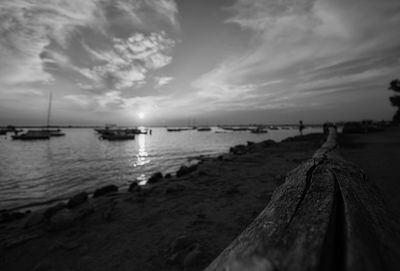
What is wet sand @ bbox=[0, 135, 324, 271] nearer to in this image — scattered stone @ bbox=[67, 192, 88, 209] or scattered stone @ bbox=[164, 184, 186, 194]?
scattered stone @ bbox=[164, 184, 186, 194]

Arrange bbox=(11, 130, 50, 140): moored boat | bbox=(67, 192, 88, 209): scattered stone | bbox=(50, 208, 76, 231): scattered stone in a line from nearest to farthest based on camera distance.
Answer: bbox=(50, 208, 76, 231): scattered stone
bbox=(67, 192, 88, 209): scattered stone
bbox=(11, 130, 50, 140): moored boat

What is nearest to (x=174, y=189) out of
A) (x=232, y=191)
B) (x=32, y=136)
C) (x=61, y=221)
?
(x=232, y=191)

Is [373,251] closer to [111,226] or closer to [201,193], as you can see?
[111,226]

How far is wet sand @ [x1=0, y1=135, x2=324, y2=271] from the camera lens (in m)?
2.98

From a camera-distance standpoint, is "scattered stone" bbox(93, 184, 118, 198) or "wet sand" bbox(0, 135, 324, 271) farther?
"scattered stone" bbox(93, 184, 118, 198)

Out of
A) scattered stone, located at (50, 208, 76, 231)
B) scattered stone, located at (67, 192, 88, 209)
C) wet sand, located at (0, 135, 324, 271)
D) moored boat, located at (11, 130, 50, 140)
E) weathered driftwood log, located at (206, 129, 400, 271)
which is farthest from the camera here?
moored boat, located at (11, 130, 50, 140)

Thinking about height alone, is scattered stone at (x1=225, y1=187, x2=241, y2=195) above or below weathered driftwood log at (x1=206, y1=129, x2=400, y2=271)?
below

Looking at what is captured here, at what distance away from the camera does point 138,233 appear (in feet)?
12.6

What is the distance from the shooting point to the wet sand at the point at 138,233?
2979 millimetres

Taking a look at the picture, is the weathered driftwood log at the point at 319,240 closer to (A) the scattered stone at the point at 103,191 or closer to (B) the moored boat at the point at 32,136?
(A) the scattered stone at the point at 103,191

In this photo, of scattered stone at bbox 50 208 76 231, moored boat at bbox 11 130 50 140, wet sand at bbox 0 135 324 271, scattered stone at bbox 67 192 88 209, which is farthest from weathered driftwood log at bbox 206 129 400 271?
moored boat at bbox 11 130 50 140

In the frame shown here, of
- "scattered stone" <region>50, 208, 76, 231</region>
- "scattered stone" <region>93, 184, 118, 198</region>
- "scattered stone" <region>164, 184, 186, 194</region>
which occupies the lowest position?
"scattered stone" <region>93, 184, 118, 198</region>

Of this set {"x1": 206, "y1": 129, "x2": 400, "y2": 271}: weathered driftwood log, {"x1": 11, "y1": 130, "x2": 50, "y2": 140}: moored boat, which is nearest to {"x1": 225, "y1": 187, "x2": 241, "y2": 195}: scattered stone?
{"x1": 206, "y1": 129, "x2": 400, "y2": 271}: weathered driftwood log

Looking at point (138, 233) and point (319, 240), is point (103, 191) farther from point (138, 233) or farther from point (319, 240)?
point (319, 240)
